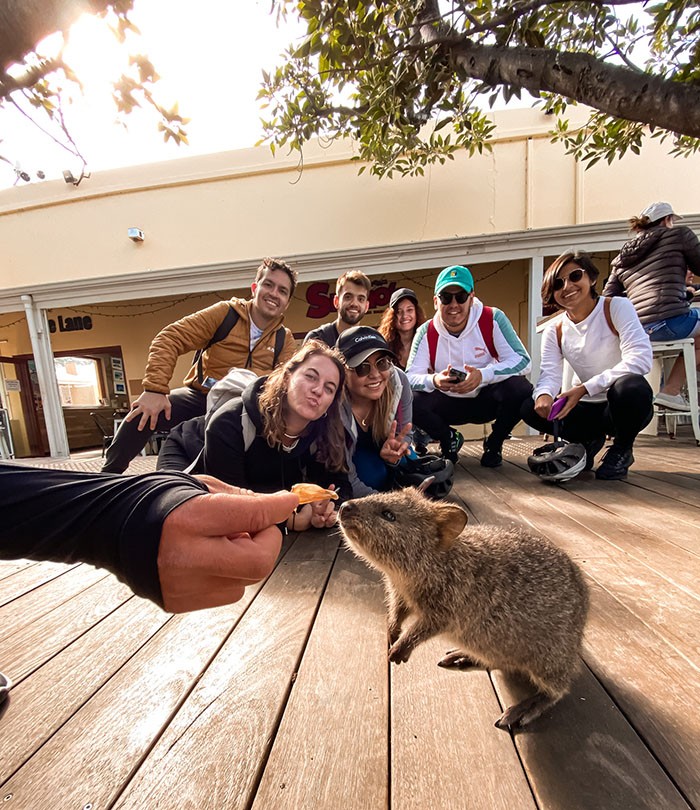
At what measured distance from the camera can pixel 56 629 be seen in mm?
1345

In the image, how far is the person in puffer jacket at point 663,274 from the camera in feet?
12.4

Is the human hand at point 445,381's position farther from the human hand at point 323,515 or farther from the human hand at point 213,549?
the human hand at point 213,549

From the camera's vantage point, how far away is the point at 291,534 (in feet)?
7.09

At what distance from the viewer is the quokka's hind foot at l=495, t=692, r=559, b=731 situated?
2.93 ft

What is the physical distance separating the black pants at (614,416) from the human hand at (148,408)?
2.81 meters

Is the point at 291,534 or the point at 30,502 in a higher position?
the point at 30,502

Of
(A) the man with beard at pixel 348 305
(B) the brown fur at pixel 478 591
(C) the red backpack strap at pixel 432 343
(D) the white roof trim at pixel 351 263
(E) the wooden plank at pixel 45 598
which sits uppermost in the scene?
(D) the white roof trim at pixel 351 263

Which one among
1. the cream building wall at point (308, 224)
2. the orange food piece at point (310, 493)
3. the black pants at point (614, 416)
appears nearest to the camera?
the orange food piece at point (310, 493)

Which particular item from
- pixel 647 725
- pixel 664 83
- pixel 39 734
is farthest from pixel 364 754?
pixel 664 83

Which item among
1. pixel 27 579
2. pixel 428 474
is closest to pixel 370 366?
pixel 428 474

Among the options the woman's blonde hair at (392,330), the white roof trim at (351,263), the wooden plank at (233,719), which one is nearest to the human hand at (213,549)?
the wooden plank at (233,719)

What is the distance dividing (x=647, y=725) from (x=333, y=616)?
2.77ft

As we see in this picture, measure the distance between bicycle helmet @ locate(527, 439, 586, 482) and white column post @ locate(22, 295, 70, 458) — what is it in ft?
24.9

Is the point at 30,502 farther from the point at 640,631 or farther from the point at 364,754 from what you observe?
the point at 640,631
